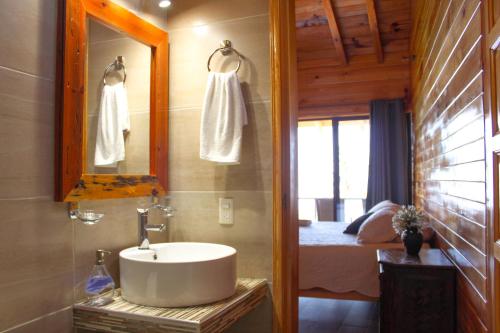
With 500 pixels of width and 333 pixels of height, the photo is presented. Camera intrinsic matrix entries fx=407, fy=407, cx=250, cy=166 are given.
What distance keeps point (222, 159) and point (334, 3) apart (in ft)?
11.6

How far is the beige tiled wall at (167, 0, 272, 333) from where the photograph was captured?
1.72 metres

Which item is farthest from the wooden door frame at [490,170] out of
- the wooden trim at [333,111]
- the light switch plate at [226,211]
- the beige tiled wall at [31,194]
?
the wooden trim at [333,111]

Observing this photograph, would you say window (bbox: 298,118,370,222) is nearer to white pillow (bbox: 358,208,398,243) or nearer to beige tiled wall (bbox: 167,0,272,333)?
white pillow (bbox: 358,208,398,243)

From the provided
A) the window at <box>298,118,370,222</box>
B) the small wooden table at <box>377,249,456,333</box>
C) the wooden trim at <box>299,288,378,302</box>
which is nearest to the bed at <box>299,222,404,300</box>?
the wooden trim at <box>299,288,378,302</box>

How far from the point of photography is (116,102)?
66.3 inches

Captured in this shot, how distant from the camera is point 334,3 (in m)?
4.58

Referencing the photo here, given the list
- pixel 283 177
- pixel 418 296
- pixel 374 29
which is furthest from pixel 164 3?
pixel 374 29

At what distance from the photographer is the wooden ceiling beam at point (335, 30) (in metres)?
4.48

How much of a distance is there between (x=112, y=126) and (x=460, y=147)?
1644mm

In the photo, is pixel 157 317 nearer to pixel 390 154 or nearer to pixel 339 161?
pixel 390 154

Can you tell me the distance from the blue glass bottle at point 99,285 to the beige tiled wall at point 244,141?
1.52 feet

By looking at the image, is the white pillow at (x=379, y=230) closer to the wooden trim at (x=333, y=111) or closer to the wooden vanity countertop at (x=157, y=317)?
the wooden vanity countertop at (x=157, y=317)

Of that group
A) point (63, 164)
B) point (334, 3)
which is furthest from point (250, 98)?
point (334, 3)

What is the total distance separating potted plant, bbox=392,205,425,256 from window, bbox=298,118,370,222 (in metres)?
3.32
